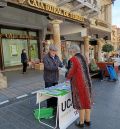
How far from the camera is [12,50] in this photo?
14.9m

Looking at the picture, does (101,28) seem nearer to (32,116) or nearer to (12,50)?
(12,50)

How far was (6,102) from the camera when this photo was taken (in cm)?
603

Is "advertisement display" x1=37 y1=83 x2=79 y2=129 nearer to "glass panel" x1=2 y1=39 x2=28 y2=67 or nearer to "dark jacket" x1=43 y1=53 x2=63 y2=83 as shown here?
"dark jacket" x1=43 y1=53 x2=63 y2=83

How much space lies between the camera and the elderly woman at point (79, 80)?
4262 mm

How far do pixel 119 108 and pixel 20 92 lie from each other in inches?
128

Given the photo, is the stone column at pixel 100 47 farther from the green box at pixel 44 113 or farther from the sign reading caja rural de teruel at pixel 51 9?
the green box at pixel 44 113

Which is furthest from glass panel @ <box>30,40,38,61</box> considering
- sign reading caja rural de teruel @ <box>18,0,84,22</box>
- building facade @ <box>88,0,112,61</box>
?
building facade @ <box>88,0,112,61</box>

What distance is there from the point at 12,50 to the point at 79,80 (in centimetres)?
1129

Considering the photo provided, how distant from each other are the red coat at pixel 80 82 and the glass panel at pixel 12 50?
34.4 feet

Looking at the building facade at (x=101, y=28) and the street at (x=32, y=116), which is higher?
the building facade at (x=101, y=28)

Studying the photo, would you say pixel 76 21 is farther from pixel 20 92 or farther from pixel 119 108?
pixel 119 108

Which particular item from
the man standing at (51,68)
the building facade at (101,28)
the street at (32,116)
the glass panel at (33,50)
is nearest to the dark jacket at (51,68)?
the man standing at (51,68)

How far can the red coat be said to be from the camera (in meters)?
4.26

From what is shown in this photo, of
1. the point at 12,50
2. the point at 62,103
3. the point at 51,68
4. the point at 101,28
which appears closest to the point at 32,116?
the point at 62,103
